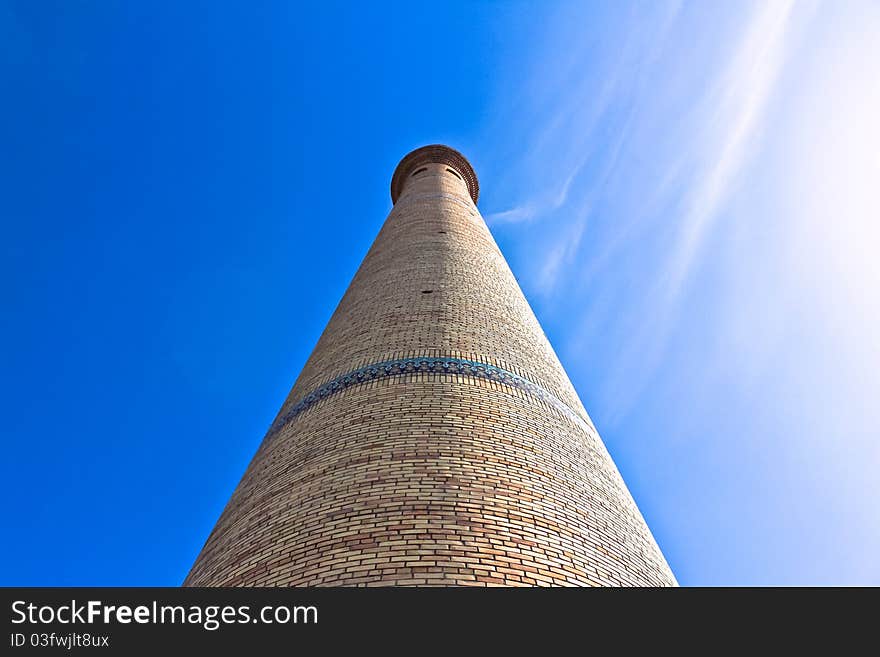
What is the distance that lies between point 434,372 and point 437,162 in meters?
6.49

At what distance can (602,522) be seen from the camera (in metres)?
2.89

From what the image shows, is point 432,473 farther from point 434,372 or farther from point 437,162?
point 437,162

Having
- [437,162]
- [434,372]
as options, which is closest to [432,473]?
[434,372]

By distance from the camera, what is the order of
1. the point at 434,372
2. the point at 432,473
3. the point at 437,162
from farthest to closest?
1. the point at 437,162
2. the point at 434,372
3. the point at 432,473

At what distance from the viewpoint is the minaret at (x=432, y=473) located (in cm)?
242

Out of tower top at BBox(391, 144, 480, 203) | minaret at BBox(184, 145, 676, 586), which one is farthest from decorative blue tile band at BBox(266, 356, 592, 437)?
tower top at BBox(391, 144, 480, 203)

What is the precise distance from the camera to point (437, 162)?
953 centimetres

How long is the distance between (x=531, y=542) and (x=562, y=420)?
46.4 inches

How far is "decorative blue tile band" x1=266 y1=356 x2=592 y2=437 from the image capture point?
3555 mm

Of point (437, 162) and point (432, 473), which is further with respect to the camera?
point (437, 162)

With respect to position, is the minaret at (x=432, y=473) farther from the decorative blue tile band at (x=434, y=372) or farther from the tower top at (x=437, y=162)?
the tower top at (x=437, y=162)

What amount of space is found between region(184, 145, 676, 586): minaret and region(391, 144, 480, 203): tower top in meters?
5.21

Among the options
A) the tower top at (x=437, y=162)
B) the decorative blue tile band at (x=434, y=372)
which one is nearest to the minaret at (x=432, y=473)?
the decorative blue tile band at (x=434, y=372)

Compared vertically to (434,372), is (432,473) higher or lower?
lower
